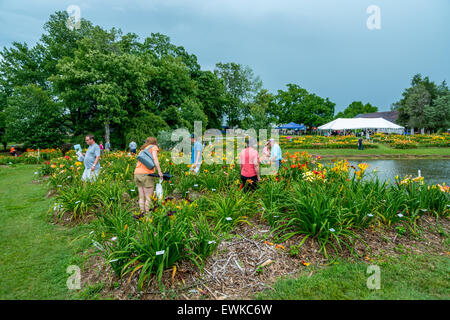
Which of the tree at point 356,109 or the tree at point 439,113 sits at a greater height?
the tree at point 356,109

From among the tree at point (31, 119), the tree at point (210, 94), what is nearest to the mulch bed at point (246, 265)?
the tree at point (31, 119)

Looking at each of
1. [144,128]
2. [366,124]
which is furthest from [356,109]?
[144,128]

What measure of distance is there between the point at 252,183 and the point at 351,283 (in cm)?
264

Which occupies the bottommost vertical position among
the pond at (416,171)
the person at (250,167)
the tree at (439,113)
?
the pond at (416,171)

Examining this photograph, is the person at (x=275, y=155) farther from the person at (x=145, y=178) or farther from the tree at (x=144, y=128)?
the tree at (x=144, y=128)

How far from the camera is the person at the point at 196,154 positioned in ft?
20.1

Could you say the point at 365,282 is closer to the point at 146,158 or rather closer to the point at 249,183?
the point at 249,183

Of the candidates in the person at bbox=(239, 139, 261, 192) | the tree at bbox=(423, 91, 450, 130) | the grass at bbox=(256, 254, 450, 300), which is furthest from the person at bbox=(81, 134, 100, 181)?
the tree at bbox=(423, 91, 450, 130)

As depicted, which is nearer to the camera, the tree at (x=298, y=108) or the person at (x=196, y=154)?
the person at (x=196, y=154)

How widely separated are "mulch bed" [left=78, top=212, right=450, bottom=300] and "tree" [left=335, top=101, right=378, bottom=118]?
9021cm

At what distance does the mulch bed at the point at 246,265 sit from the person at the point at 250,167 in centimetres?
121

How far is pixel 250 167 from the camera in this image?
4898mm

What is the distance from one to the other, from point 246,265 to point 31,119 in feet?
72.9

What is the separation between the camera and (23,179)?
9242 mm
